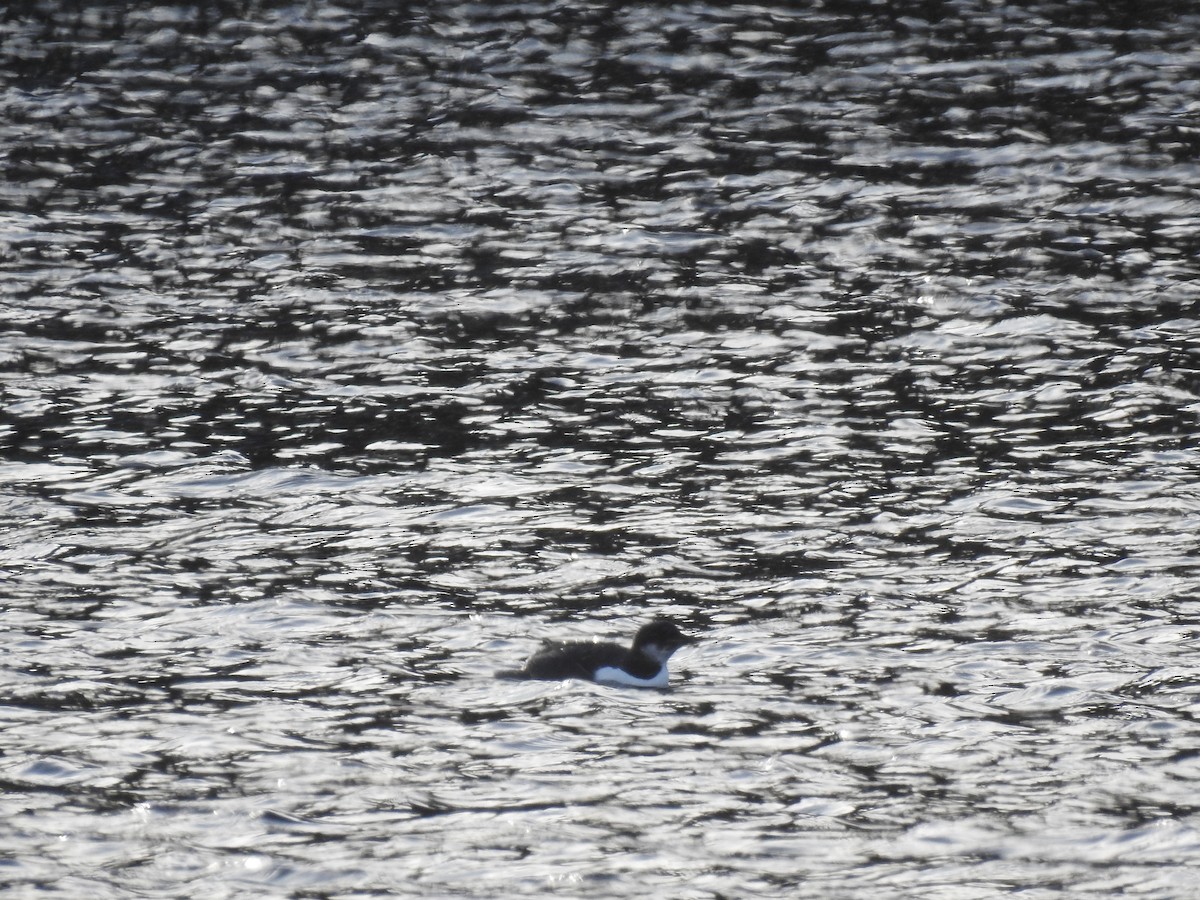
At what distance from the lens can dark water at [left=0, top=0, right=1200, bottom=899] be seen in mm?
12320

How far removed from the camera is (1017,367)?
69.3ft

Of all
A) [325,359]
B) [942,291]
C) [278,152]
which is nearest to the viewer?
[325,359]

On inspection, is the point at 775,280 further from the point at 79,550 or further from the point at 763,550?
the point at 79,550

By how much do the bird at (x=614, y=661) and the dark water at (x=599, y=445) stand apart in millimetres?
173

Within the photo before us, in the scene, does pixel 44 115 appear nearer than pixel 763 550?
No

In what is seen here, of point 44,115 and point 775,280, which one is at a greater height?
point 44,115

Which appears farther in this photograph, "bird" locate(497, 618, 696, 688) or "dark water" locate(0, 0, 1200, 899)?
"bird" locate(497, 618, 696, 688)

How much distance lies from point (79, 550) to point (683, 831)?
7.18m

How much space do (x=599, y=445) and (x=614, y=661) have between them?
5.41m

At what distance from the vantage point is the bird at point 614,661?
14.2 m

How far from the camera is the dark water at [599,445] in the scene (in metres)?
12.3

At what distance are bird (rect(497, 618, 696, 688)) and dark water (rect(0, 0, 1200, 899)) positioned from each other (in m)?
0.17

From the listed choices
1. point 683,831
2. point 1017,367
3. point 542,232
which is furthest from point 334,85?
point 683,831

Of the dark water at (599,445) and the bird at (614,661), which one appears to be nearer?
the dark water at (599,445)
